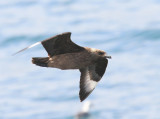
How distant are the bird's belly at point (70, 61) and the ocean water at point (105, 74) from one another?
2432 cm

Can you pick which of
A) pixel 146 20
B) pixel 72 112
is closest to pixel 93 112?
pixel 72 112

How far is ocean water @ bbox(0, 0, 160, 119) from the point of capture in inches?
1452

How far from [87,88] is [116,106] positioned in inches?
1064

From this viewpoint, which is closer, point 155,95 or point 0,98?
point 155,95

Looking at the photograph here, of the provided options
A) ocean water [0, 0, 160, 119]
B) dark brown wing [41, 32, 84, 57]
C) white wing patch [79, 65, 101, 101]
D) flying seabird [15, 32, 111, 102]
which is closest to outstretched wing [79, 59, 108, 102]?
white wing patch [79, 65, 101, 101]

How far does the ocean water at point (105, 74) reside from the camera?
36875mm

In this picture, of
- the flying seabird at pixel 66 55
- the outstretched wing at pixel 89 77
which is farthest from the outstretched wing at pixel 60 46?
the outstretched wing at pixel 89 77

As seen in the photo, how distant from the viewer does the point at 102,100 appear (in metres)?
37.6

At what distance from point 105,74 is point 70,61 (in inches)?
1052

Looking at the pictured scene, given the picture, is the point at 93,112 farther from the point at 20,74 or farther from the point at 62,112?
the point at 20,74

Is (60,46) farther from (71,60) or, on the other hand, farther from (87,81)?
(87,81)

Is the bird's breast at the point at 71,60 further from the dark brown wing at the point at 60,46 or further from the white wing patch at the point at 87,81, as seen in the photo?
the white wing patch at the point at 87,81

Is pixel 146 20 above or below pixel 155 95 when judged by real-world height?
above

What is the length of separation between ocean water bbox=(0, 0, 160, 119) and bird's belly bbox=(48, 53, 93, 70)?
24322mm
